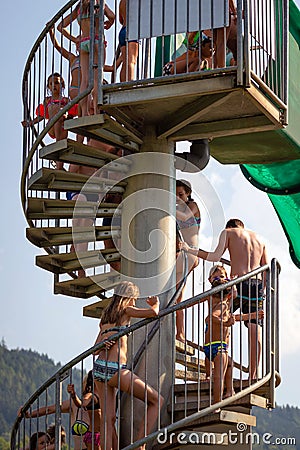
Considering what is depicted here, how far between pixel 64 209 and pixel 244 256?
1890 mm

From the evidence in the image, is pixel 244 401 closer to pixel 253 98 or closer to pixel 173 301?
pixel 173 301

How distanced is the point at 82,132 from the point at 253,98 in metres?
1.63

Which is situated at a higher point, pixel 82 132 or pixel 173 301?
pixel 82 132

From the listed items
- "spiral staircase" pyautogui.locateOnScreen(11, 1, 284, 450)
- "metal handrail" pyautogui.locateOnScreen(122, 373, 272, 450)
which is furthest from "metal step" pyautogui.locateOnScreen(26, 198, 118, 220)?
"metal handrail" pyautogui.locateOnScreen(122, 373, 272, 450)

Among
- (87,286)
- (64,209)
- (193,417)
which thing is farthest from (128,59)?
(193,417)

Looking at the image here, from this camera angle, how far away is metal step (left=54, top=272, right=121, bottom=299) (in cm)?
1291

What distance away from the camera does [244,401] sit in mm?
11086

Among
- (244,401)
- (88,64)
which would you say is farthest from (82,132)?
(244,401)

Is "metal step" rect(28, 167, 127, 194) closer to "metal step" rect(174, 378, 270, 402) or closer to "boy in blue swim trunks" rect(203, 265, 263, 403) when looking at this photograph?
"boy in blue swim trunks" rect(203, 265, 263, 403)

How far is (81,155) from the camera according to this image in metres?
12.1

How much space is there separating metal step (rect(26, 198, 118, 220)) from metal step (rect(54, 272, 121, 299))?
28.9 inches

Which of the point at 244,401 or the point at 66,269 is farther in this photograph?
the point at 66,269

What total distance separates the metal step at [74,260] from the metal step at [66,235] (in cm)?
14

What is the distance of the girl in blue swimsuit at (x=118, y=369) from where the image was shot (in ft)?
35.4
